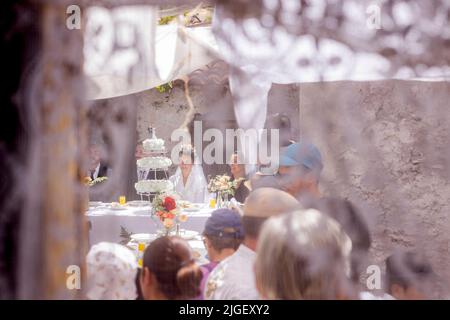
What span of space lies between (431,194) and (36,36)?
5.55 feet

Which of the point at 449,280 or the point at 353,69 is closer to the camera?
the point at 353,69

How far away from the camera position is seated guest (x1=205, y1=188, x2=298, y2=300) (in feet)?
5.16

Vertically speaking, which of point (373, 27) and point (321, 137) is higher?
point (373, 27)

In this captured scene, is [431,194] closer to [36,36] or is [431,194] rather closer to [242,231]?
[242,231]

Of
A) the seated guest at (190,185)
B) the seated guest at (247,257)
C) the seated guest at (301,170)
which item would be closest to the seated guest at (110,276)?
the seated guest at (247,257)

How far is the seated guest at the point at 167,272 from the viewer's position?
5.26ft

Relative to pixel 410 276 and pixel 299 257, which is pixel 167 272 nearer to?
pixel 299 257

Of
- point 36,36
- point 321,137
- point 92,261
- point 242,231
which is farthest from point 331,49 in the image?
point 92,261

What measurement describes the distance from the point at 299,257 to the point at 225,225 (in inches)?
24.6

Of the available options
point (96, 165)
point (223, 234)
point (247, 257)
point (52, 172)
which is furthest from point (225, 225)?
point (52, 172)

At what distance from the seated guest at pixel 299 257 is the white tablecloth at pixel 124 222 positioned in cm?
67

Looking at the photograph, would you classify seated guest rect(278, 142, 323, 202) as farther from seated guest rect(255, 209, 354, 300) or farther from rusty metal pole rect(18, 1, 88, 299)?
rusty metal pole rect(18, 1, 88, 299)

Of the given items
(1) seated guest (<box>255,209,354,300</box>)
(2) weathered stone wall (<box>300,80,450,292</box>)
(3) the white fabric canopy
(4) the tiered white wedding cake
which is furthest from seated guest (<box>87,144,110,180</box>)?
(4) the tiered white wedding cake

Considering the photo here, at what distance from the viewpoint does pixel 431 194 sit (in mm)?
2023
